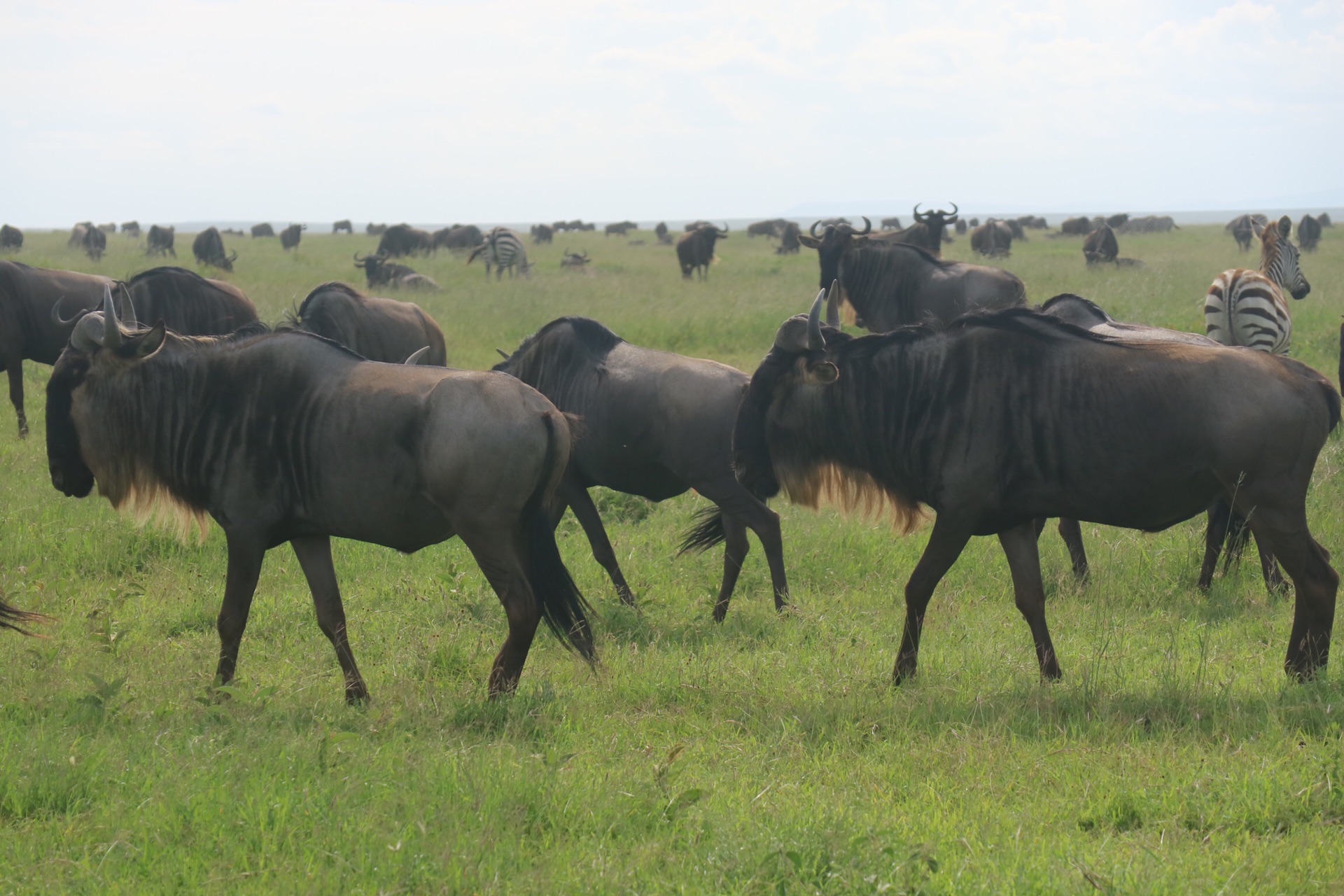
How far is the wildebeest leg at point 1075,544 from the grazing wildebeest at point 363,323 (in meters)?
5.49

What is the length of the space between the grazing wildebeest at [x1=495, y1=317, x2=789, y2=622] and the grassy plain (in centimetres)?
35

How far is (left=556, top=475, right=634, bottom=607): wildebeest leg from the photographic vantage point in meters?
6.32

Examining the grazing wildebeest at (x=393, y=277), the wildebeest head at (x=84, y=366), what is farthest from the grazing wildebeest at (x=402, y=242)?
the wildebeest head at (x=84, y=366)

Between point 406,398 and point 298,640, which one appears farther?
point 298,640

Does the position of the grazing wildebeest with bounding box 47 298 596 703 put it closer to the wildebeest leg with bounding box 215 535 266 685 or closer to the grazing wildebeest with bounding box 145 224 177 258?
the wildebeest leg with bounding box 215 535 266 685

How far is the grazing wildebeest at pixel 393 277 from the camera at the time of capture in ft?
78.3

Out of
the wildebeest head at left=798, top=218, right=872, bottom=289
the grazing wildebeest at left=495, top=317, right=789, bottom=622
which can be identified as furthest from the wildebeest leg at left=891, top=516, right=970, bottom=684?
the wildebeest head at left=798, top=218, right=872, bottom=289

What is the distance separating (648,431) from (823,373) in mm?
1590

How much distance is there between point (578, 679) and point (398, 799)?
1.65m

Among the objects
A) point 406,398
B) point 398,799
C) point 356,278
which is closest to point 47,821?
point 398,799

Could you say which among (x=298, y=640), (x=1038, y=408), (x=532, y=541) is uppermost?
(x=1038, y=408)

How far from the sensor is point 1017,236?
48.4 meters

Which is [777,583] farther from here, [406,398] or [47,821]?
[47,821]

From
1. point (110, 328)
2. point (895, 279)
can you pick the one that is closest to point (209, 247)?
point (895, 279)
